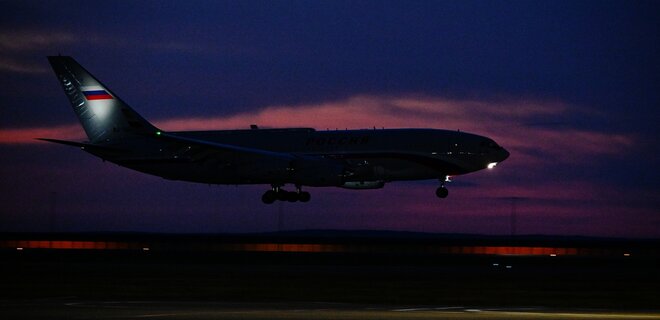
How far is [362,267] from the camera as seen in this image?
1997 inches

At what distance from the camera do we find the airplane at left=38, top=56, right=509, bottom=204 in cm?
6956

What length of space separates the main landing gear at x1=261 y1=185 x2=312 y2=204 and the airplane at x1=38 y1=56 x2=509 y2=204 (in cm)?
7

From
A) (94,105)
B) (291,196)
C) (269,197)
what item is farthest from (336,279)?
(94,105)

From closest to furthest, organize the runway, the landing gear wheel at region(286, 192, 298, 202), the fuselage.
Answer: the runway → the fuselage → the landing gear wheel at region(286, 192, 298, 202)

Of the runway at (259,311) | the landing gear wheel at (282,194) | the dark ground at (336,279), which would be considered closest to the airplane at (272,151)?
the landing gear wheel at (282,194)

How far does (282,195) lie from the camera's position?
74750mm

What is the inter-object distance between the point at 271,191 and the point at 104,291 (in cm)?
3793

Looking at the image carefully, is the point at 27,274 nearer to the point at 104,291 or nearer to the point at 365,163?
the point at 104,291

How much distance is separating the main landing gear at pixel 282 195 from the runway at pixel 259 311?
42153mm

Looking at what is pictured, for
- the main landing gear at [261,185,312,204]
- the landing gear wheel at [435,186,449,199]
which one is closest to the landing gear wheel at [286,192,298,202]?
the main landing gear at [261,185,312,204]

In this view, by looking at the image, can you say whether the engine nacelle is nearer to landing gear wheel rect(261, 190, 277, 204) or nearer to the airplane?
the airplane

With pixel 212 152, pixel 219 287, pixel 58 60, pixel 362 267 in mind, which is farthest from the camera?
pixel 58 60

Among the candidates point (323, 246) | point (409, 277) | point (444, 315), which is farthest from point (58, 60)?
point (444, 315)

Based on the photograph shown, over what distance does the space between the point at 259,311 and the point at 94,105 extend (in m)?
52.8
